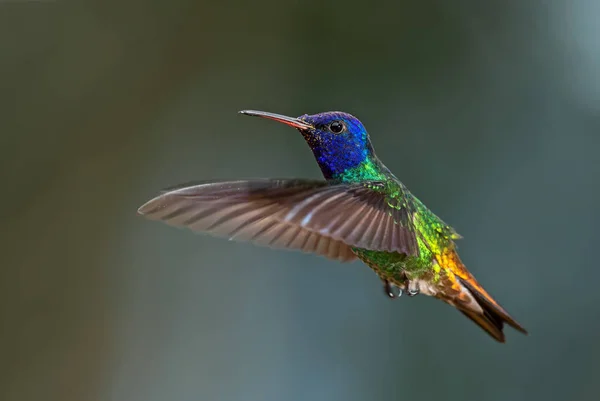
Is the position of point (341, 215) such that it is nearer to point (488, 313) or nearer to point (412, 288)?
point (412, 288)

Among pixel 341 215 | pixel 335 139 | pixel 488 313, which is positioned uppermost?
pixel 335 139

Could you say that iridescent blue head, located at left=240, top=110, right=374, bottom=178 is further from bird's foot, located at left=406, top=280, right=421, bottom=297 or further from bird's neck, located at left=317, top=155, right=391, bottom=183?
bird's foot, located at left=406, top=280, right=421, bottom=297

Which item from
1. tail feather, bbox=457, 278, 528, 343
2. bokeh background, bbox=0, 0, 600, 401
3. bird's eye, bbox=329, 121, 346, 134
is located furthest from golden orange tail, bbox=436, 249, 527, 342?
bokeh background, bbox=0, 0, 600, 401

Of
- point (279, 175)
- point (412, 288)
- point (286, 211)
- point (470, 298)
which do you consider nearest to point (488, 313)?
point (470, 298)

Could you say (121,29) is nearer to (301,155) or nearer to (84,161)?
(84,161)

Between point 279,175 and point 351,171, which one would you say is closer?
point 351,171

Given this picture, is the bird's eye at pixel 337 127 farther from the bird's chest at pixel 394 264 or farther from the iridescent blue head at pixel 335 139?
the bird's chest at pixel 394 264
